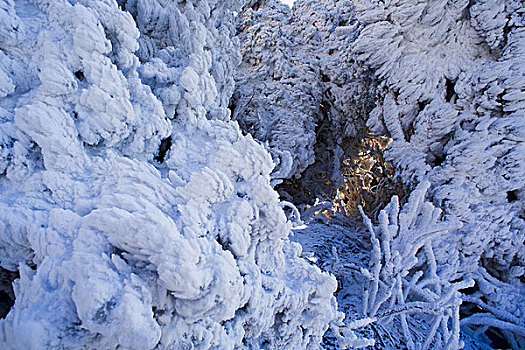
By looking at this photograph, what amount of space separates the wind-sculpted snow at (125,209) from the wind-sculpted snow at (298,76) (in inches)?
61.0

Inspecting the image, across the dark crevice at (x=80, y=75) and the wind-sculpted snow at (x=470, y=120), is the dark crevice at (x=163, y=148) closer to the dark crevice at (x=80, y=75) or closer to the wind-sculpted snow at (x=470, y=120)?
the dark crevice at (x=80, y=75)

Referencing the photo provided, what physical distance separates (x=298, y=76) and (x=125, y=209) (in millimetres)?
2454

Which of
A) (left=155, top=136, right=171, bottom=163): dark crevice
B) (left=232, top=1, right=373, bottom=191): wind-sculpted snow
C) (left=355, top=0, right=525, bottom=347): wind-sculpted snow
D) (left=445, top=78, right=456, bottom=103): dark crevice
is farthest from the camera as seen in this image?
(left=232, top=1, right=373, bottom=191): wind-sculpted snow

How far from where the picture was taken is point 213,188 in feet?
3.03

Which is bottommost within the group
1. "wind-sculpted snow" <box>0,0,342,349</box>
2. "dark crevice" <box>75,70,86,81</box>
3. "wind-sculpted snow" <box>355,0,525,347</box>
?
"wind-sculpted snow" <box>0,0,342,349</box>

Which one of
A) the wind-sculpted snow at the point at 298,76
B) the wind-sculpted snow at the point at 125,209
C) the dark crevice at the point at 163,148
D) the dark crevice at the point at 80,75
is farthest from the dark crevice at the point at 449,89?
the dark crevice at the point at 80,75

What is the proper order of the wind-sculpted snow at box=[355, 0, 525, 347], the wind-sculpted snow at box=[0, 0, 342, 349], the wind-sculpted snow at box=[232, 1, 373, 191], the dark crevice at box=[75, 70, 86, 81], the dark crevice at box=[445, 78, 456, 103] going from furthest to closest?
the wind-sculpted snow at box=[232, 1, 373, 191] → the dark crevice at box=[445, 78, 456, 103] → the wind-sculpted snow at box=[355, 0, 525, 347] → the dark crevice at box=[75, 70, 86, 81] → the wind-sculpted snow at box=[0, 0, 342, 349]

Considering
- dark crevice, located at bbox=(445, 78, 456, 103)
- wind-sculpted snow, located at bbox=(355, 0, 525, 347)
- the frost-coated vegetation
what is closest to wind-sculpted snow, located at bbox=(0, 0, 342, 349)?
the frost-coated vegetation

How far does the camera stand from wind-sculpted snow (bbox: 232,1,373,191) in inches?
109

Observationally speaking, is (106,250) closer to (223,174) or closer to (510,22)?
(223,174)

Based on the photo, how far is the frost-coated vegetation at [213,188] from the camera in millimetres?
722

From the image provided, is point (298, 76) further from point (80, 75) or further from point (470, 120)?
point (80, 75)

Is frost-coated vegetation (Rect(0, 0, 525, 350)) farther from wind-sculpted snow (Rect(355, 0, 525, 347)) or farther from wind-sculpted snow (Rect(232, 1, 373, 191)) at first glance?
wind-sculpted snow (Rect(232, 1, 373, 191))

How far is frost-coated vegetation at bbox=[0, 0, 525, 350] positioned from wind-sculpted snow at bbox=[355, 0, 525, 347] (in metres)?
0.01
